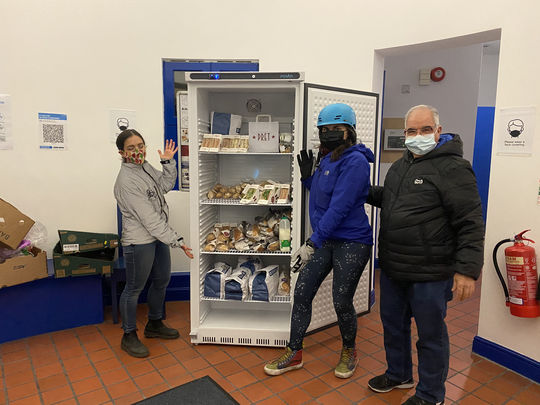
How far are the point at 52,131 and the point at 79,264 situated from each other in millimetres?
1314

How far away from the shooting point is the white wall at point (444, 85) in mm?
5438

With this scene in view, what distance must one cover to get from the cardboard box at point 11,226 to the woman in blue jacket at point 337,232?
7.57 feet

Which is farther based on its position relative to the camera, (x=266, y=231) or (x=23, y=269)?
(x=266, y=231)

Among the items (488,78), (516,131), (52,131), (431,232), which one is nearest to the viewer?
(431,232)

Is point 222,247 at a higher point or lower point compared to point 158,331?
higher

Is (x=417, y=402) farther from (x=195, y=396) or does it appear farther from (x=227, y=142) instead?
(x=227, y=142)

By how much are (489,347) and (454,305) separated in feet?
3.91

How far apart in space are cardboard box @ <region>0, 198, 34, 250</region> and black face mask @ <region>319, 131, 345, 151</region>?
2587 millimetres

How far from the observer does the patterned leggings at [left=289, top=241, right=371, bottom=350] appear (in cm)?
275

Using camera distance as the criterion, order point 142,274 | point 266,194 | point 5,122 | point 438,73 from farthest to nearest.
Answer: point 438,73 < point 5,122 < point 266,194 < point 142,274

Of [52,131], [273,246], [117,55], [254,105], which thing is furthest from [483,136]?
[52,131]

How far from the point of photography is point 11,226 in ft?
10.8

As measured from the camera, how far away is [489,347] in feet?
10.4

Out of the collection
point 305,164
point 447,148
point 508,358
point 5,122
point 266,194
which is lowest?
point 508,358
